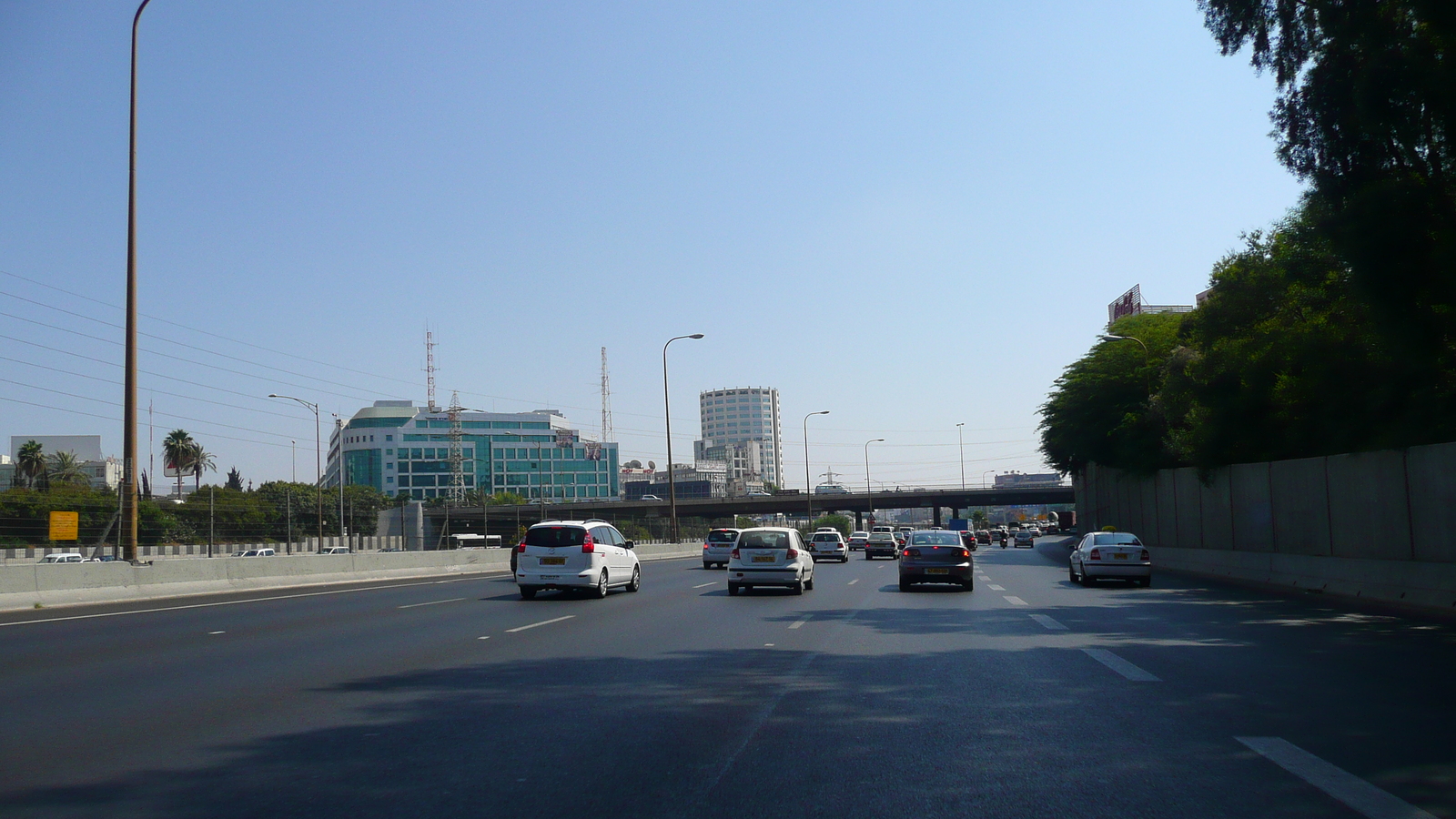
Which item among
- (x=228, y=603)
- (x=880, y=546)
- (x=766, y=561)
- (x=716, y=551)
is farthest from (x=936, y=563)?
(x=880, y=546)

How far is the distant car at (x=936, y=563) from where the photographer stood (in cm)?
2573

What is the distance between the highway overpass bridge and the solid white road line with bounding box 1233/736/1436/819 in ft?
319

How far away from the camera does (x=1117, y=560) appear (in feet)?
91.5

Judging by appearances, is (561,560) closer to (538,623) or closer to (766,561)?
(766,561)

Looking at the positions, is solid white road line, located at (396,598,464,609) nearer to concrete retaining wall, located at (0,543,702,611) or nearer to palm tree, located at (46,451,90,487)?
concrete retaining wall, located at (0,543,702,611)

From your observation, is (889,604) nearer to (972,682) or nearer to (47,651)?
(972,682)

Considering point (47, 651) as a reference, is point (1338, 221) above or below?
above

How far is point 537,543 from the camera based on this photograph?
24.1m

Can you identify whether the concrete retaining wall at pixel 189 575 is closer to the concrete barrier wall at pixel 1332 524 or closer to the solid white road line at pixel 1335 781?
the solid white road line at pixel 1335 781

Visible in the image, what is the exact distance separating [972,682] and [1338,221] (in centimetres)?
1321

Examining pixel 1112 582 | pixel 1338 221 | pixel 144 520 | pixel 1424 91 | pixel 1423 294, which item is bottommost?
pixel 1112 582

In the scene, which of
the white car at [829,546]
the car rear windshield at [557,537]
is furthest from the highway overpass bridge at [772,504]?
the car rear windshield at [557,537]

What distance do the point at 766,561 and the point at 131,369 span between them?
14.3 meters

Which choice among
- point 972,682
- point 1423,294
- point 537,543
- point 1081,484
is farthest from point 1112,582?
point 1081,484
